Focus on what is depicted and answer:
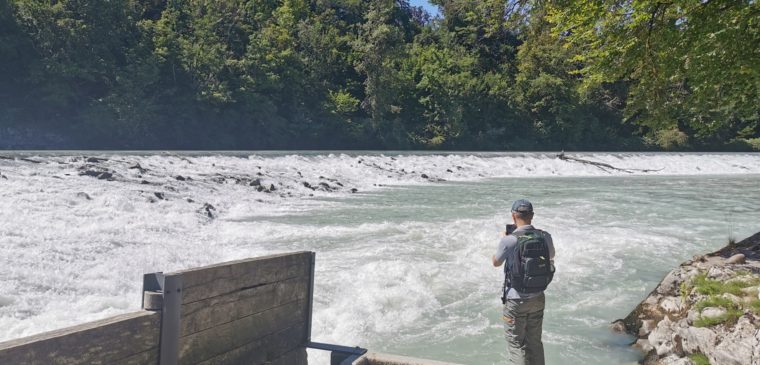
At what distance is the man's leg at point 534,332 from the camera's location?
14.7 ft

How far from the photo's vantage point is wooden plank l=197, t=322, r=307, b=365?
4.17 metres

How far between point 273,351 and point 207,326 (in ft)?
2.60

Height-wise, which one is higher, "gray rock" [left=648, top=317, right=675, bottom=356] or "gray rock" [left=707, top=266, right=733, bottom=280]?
"gray rock" [left=707, top=266, right=733, bottom=280]

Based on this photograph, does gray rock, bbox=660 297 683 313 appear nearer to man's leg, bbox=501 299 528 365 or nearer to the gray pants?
the gray pants

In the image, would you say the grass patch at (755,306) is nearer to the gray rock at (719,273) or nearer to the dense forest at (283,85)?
the gray rock at (719,273)

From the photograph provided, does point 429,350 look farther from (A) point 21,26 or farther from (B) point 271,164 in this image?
(A) point 21,26

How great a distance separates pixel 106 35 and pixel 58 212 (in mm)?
40580

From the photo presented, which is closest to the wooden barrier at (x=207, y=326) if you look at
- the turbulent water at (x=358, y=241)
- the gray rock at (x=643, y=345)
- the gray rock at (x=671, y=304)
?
the turbulent water at (x=358, y=241)

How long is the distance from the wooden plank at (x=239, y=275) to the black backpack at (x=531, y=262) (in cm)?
179

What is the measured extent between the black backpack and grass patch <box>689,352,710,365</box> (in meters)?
1.66

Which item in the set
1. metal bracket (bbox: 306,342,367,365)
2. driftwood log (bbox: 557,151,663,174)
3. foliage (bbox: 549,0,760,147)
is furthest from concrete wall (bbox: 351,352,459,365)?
driftwood log (bbox: 557,151,663,174)

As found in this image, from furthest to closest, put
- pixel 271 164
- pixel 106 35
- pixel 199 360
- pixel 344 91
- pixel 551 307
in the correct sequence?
pixel 344 91 → pixel 106 35 → pixel 271 164 → pixel 551 307 → pixel 199 360

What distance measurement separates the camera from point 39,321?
614 centimetres

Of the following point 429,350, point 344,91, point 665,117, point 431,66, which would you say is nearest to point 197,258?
point 429,350
